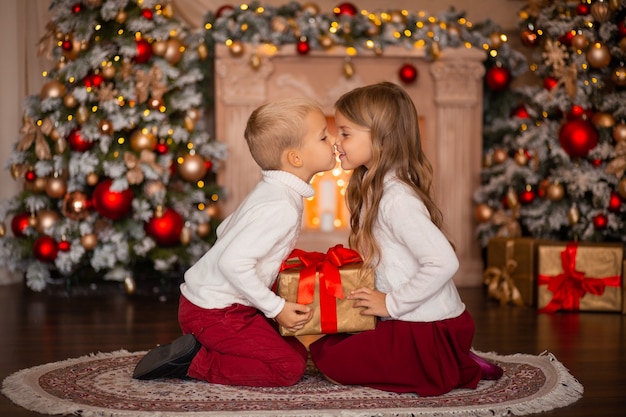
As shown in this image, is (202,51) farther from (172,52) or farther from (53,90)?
(53,90)

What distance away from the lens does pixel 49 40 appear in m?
4.87

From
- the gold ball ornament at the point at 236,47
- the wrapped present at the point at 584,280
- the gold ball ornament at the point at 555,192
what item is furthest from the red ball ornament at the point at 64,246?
the gold ball ornament at the point at 555,192

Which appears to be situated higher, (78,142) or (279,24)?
(279,24)

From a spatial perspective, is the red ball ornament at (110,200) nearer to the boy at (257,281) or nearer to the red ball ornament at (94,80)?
the red ball ornament at (94,80)

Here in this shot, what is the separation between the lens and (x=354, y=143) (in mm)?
2609

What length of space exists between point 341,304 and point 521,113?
3004mm

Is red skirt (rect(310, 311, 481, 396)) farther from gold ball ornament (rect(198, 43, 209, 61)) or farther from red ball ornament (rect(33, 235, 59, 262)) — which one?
gold ball ornament (rect(198, 43, 209, 61))

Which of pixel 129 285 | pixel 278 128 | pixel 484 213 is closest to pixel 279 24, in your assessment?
pixel 484 213

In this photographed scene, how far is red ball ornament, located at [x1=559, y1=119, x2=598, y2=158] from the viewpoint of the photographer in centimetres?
457

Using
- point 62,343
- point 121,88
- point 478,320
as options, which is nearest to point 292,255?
point 62,343

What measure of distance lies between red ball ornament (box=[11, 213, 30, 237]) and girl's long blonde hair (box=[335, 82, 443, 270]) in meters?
2.71

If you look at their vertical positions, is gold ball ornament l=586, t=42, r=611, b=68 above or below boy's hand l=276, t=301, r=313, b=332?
above

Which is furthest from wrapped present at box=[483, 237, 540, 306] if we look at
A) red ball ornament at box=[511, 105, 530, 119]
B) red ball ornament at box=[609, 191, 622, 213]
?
red ball ornament at box=[511, 105, 530, 119]

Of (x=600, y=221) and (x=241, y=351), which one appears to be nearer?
(x=241, y=351)
